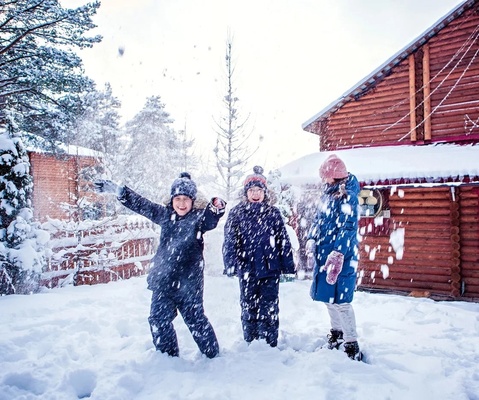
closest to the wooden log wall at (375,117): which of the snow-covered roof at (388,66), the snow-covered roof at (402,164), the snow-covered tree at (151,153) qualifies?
the snow-covered roof at (388,66)

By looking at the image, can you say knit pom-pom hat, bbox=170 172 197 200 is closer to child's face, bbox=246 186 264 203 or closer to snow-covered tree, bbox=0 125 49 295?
child's face, bbox=246 186 264 203

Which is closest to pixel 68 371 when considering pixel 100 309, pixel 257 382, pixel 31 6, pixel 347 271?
pixel 257 382

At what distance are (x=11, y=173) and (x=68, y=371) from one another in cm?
436

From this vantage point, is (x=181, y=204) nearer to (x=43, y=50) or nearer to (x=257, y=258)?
(x=257, y=258)

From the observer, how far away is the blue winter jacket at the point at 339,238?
353cm

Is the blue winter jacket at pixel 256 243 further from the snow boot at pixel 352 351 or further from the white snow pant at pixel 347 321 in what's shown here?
the snow boot at pixel 352 351

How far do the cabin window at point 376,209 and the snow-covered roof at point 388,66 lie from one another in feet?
9.63

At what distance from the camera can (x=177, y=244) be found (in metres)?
3.44

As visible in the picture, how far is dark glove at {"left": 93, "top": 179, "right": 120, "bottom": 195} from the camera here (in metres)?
3.51

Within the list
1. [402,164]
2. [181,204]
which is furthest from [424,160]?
[181,204]

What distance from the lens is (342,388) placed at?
2865 mm

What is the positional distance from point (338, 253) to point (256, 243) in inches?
33.8

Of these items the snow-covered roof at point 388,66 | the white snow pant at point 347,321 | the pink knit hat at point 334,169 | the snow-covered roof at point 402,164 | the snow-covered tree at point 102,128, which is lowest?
the white snow pant at point 347,321

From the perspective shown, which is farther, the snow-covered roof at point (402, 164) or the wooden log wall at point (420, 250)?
the wooden log wall at point (420, 250)
